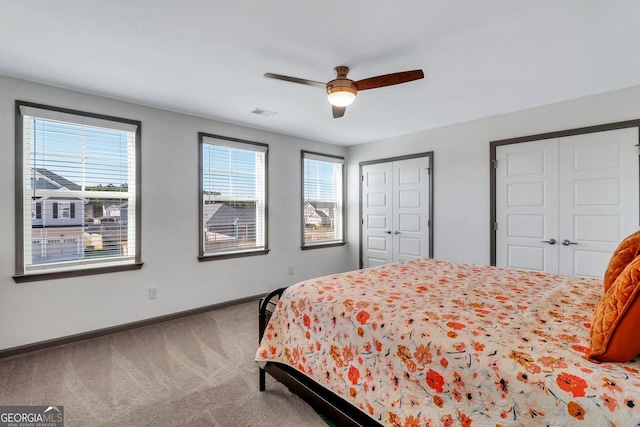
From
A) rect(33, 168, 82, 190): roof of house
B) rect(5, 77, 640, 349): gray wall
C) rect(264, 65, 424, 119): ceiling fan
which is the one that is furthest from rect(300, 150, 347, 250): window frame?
rect(33, 168, 82, 190): roof of house

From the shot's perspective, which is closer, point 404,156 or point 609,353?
point 609,353

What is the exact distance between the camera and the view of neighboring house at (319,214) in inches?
203

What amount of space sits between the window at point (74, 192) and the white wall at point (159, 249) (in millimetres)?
82

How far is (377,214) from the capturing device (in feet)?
17.1

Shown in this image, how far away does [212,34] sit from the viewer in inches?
82.6

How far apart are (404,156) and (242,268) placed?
3018mm

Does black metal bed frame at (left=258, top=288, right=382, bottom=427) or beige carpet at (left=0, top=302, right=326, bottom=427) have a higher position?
black metal bed frame at (left=258, top=288, right=382, bottom=427)

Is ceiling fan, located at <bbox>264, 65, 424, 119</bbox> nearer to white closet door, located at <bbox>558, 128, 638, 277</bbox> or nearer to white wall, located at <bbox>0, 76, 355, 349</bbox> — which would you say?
white wall, located at <bbox>0, 76, 355, 349</bbox>

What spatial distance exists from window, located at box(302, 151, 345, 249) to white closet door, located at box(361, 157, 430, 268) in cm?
49

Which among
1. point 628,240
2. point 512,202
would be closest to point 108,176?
point 628,240

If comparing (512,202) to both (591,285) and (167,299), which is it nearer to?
(591,285)

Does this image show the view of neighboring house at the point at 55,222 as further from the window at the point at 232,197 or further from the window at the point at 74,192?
the window at the point at 232,197

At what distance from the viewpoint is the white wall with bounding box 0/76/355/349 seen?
107 inches

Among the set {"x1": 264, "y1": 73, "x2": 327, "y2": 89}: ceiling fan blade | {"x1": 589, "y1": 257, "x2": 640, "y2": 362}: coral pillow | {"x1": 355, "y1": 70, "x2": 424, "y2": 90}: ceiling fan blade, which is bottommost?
{"x1": 589, "y1": 257, "x2": 640, "y2": 362}: coral pillow
